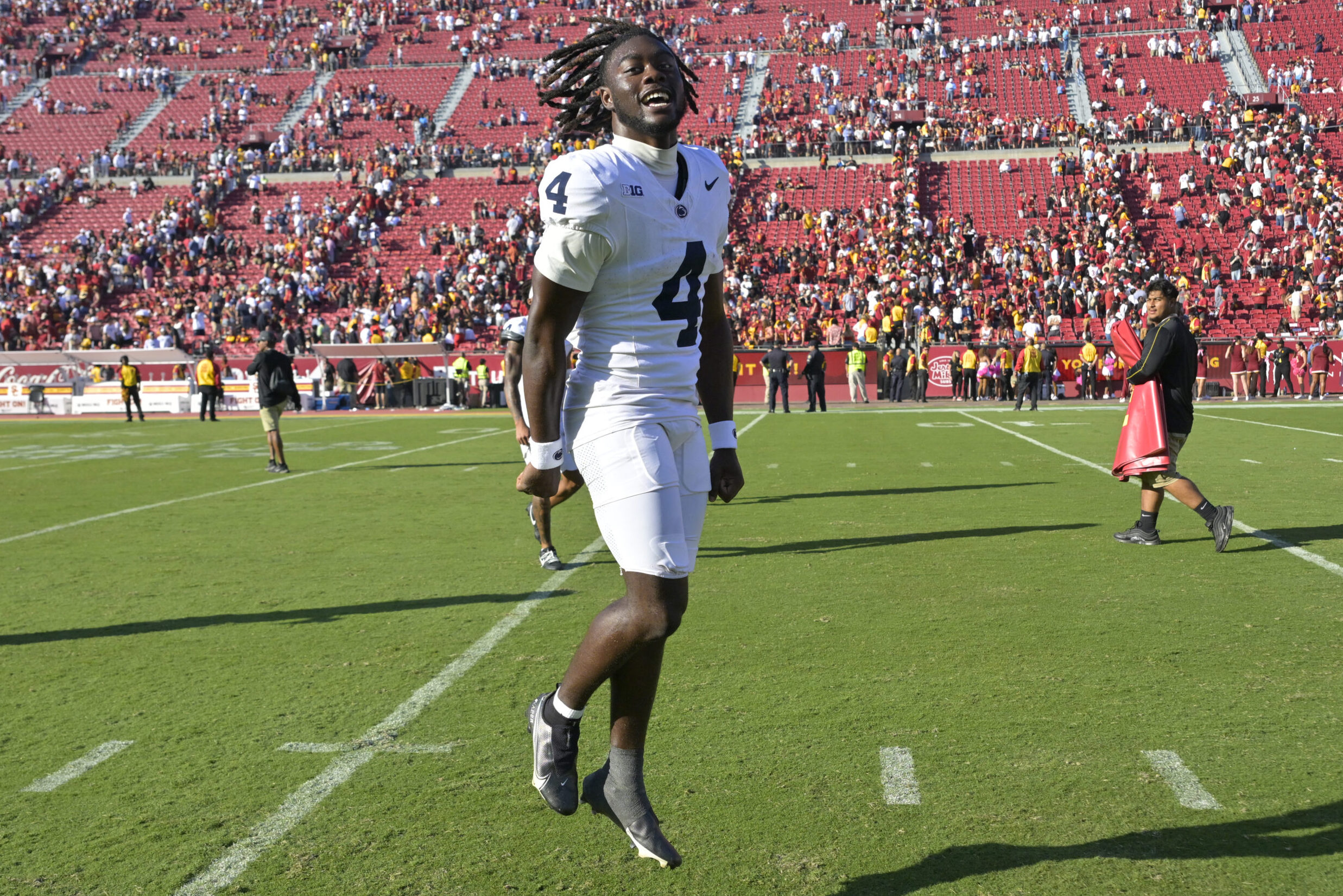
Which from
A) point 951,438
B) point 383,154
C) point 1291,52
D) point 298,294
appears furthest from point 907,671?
point 1291,52

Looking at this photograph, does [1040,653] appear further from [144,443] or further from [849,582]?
[144,443]

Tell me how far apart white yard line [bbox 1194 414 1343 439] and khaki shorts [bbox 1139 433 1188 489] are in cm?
1050

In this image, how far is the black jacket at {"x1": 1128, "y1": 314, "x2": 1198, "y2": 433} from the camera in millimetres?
7848

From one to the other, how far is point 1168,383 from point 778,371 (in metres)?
18.8

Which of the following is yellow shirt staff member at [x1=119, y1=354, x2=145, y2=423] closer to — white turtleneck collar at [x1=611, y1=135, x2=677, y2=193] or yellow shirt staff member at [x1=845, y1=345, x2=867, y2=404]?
yellow shirt staff member at [x1=845, y1=345, x2=867, y2=404]

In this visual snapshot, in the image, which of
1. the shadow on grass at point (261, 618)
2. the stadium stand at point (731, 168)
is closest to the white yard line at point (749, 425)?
the stadium stand at point (731, 168)

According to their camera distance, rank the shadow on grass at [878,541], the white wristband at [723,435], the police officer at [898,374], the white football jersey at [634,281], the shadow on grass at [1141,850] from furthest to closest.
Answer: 1. the police officer at [898,374]
2. the shadow on grass at [878,541]
3. the white wristband at [723,435]
4. the white football jersey at [634,281]
5. the shadow on grass at [1141,850]

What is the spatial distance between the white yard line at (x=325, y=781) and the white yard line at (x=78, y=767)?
0.59 metres

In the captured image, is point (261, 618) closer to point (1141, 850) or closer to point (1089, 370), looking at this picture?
point (1141, 850)

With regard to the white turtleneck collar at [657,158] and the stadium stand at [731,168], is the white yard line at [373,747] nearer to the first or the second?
the white turtleneck collar at [657,158]

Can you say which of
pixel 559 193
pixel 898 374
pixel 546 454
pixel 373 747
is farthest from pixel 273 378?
pixel 898 374

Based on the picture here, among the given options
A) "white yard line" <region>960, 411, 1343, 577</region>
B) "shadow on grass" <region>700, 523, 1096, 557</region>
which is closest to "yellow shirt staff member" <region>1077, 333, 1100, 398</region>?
"white yard line" <region>960, 411, 1343, 577</region>

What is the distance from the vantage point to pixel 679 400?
3.29 meters

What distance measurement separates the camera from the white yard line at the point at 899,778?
3.46 meters
